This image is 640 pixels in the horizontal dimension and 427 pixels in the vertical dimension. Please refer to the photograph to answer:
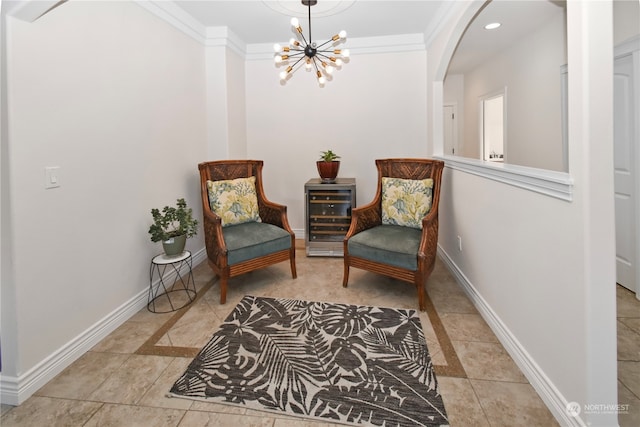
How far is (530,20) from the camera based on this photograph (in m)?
3.63

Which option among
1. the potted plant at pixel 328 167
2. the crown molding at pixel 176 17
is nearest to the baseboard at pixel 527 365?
the potted plant at pixel 328 167

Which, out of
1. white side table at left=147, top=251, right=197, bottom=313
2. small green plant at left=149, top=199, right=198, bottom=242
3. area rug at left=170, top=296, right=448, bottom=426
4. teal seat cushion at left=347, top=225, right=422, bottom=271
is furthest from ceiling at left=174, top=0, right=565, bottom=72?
area rug at left=170, top=296, right=448, bottom=426

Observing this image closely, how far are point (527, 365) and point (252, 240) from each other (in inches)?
81.1

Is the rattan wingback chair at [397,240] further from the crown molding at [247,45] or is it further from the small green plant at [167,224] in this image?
the crown molding at [247,45]

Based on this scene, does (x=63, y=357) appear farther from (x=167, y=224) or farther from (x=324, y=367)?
(x=324, y=367)

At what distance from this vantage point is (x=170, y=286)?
3104mm

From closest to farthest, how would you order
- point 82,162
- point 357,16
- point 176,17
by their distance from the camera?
point 82,162
point 176,17
point 357,16

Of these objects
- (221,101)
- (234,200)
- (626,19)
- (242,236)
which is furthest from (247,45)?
(626,19)

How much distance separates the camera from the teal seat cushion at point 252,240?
2.80 m

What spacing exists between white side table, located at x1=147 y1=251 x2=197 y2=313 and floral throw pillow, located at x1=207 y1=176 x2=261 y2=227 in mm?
530

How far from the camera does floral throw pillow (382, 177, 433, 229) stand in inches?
120

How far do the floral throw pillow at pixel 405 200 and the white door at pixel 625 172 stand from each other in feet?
4.97

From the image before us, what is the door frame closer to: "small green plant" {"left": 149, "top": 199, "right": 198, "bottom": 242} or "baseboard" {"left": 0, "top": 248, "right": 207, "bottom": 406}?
"small green plant" {"left": 149, "top": 199, "right": 198, "bottom": 242}

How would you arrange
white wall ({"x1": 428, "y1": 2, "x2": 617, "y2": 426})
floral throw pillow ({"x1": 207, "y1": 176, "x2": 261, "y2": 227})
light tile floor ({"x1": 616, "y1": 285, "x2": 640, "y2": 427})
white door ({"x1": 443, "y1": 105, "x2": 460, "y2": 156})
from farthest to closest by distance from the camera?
white door ({"x1": 443, "y1": 105, "x2": 460, "y2": 156}) < floral throw pillow ({"x1": 207, "y1": 176, "x2": 261, "y2": 227}) < light tile floor ({"x1": 616, "y1": 285, "x2": 640, "y2": 427}) < white wall ({"x1": 428, "y1": 2, "x2": 617, "y2": 426})
